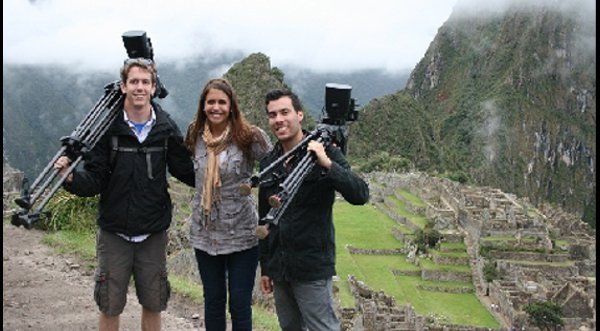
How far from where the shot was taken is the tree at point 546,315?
21531mm

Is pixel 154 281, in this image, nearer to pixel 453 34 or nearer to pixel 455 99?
pixel 455 99

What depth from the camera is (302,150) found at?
365 centimetres

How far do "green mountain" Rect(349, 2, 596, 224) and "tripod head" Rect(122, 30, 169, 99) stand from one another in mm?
78117

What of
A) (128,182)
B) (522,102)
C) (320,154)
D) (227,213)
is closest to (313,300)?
(227,213)

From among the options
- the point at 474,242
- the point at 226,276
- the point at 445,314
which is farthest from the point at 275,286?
the point at 474,242

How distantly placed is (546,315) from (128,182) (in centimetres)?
2004

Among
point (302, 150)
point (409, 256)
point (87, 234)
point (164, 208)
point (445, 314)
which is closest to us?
point (302, 150)

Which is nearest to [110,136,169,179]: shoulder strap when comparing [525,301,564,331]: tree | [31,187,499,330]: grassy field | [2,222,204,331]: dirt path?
[2,222,204,331]: dirt path

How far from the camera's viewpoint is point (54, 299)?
584 cm

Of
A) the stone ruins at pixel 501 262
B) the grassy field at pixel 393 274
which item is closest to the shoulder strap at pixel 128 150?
the stone ruins at pixel 501 262

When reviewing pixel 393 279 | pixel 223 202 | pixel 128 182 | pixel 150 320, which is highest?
pixel 128 182

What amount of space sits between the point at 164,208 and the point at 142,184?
7.7 inches

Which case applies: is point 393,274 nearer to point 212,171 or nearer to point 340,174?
point 212,171

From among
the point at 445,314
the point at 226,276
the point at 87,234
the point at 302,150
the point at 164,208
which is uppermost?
the point at 302,150
